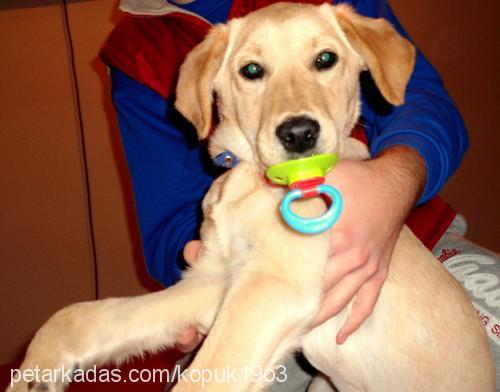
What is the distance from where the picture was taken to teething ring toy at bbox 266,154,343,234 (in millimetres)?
1124

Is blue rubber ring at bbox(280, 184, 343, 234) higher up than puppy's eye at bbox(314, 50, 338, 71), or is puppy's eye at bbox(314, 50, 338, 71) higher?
puppy's eye at bbox(314, 50, 338, 71)

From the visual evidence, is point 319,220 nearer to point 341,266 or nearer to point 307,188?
point 307,188

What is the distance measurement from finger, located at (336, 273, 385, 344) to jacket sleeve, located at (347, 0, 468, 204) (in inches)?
19.9

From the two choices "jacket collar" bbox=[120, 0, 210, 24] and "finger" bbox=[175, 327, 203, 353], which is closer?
"finger" bbox=[175, 327, 203, 353]

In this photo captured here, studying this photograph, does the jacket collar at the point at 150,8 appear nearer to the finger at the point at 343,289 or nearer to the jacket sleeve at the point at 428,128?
the jacket sleeve at the point at 428,128

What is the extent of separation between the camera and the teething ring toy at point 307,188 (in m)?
1.12

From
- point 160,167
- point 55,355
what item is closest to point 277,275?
point 55,355

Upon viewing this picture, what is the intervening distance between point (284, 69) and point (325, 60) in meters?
0.16

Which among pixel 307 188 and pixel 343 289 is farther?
pixel 343 289

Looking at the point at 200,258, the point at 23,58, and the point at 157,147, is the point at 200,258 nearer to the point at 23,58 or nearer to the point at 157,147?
the point at 157,147

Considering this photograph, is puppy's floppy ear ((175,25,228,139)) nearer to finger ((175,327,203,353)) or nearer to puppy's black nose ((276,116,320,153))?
puppy's black nose ((276,116,320,153))

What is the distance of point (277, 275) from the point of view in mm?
Result: 1295

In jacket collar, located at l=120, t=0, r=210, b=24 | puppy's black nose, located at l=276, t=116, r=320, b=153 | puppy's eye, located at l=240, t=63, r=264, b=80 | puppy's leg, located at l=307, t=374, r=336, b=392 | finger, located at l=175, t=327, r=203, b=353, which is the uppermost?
jacket collar, located at l=120, t=0, r=210, b=24

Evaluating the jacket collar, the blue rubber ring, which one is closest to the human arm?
the blue rubber ring
